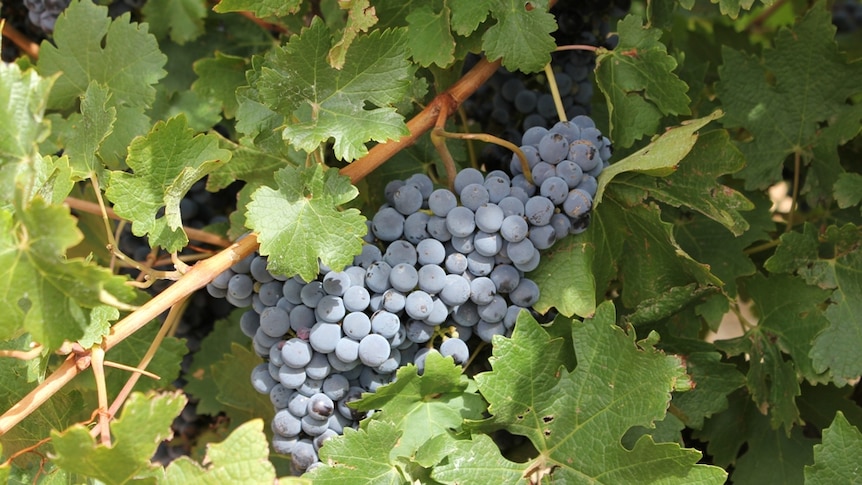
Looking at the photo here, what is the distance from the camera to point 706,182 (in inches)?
48.5

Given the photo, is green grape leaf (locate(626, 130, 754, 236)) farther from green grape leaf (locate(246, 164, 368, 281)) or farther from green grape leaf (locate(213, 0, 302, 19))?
green grape leaf (locate(213, 0, 302, 19))

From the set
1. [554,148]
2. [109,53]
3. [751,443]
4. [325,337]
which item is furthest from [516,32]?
[751,443]

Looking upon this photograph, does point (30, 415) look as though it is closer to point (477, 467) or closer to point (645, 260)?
point (477, 467)

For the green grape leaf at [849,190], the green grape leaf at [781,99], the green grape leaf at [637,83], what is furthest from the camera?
the green grape leaf at [781,99]

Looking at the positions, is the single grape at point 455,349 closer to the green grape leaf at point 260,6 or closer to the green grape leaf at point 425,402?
the green grape leaf at point 425,402

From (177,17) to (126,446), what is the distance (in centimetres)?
97

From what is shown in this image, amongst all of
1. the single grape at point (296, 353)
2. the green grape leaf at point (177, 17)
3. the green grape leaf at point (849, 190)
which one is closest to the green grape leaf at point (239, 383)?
the single grape at point (296, 353)

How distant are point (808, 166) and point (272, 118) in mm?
1044

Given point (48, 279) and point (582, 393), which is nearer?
point (48, 279)

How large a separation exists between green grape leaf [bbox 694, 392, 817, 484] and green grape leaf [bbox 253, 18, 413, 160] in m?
0.79

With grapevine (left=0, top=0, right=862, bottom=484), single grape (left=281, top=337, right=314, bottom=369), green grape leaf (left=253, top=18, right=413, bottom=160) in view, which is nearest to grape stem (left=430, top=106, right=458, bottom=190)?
grapevine (left=0, top=0, right=862, bottom=484)

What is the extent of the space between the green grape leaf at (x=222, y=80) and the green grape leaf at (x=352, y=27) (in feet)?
1.17

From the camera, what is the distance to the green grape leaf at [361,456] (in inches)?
42.6

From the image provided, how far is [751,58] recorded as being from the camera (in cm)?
150
